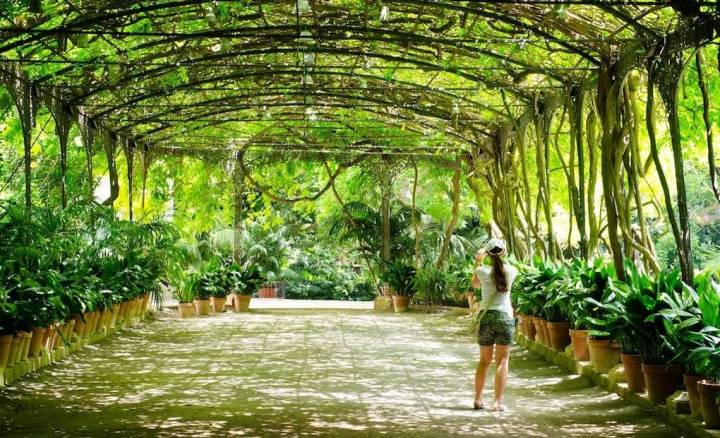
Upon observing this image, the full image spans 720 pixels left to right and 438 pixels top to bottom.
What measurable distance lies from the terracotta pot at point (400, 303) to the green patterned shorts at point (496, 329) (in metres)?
9.65

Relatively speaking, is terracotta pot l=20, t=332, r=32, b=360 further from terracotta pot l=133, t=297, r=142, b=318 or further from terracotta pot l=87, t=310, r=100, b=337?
terracotta pot l=133, t=297, r=142, b=318

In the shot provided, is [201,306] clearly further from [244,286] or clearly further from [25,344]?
[25,344]

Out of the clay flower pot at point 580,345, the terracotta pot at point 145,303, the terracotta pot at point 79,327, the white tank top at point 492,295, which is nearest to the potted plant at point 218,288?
the terracotta pot at point 145,303

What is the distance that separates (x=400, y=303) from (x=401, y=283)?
0.37 meters

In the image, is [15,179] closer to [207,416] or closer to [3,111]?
[3,111]

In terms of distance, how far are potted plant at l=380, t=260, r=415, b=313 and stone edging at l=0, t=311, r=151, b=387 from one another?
6.04m

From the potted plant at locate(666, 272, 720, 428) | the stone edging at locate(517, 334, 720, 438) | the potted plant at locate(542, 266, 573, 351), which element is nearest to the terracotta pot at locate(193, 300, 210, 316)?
the stone edging at locate(517, 334, 720, 438)

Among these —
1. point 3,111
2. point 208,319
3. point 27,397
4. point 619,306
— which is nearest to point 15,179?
point 208,319

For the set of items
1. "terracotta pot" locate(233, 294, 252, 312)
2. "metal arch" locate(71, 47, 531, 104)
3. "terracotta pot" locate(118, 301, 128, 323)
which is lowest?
"terracotta pot" locate(118, 301, 128, 323)

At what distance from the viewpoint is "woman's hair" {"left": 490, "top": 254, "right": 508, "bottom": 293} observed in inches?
230

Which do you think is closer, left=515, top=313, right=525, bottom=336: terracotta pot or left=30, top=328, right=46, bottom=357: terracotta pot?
left=30, top=328, right=46, bottom=357: terracotta pot

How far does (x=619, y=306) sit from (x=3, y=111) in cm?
757

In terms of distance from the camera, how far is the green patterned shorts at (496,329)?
5.81 m

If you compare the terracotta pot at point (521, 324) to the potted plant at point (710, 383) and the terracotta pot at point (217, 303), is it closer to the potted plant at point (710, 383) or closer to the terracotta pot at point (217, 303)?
the potted plant at point (710, 383)
